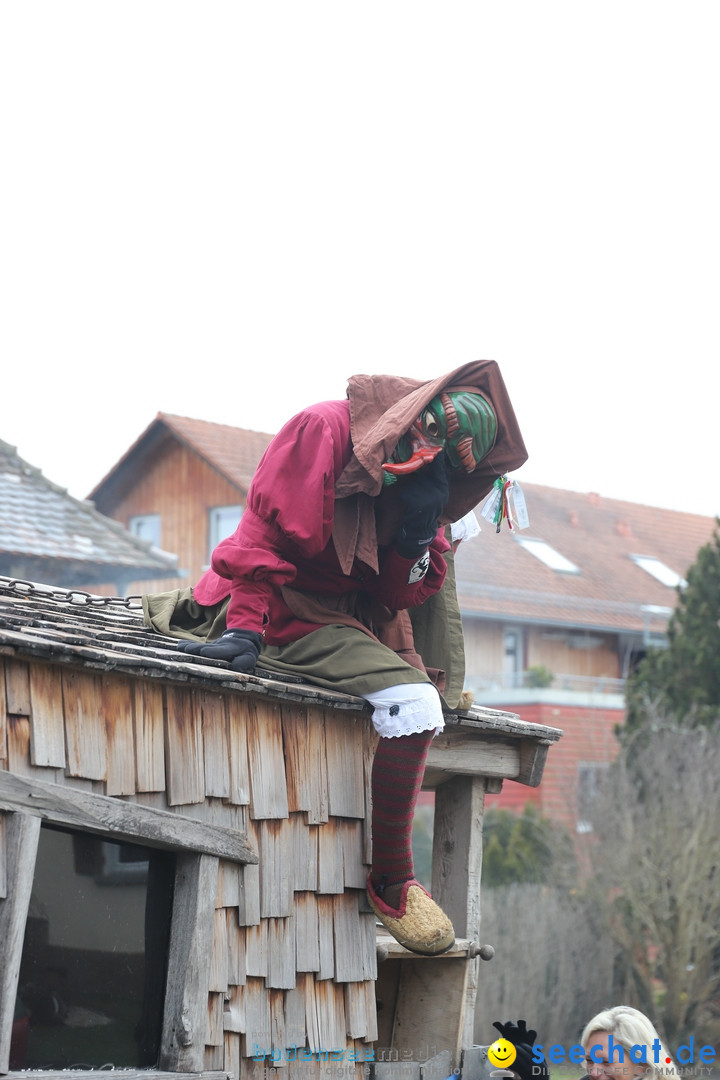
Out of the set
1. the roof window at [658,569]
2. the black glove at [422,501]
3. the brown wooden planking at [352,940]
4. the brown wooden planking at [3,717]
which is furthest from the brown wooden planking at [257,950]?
the roof window at [658,569]

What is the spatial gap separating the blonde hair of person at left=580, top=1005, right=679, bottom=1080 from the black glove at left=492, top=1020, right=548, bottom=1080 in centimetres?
23

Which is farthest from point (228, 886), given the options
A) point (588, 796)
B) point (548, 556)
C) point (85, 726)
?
point (548, 556)

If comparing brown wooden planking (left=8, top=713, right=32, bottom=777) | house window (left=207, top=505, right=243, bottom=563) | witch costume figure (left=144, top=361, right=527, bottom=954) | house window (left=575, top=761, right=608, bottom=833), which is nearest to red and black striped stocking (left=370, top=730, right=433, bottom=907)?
witch costume figure (left=144, top=361, right=527, bottom=954)

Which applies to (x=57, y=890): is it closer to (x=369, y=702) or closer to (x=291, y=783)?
(x=291, y=783)

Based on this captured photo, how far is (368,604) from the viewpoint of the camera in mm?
4922

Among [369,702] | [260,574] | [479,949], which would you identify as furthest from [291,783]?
[479,949]

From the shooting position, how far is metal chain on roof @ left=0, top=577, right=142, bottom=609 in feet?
17.9

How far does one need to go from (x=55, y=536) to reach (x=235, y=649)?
11.1 metres

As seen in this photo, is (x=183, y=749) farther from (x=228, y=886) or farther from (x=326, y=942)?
(x=326, y=942)

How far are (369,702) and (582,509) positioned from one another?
2696cm

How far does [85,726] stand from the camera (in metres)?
3.84

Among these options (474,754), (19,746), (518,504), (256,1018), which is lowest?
(256,1018)

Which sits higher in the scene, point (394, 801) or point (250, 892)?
point (394, 801)

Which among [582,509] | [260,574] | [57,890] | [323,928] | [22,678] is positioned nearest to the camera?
[22,678]
